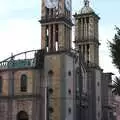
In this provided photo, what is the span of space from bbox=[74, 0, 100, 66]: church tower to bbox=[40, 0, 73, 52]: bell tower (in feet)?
29.9

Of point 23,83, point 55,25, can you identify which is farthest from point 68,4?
point 23,83

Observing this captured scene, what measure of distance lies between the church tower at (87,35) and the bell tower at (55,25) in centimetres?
910

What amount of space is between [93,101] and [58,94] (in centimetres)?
1215

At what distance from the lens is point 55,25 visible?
6150 cm

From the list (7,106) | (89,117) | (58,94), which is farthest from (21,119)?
(89,117)

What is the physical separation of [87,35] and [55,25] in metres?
11.6

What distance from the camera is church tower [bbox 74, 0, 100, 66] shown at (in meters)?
71.3

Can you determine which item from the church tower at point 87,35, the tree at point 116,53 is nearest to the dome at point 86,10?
the church tower at point 87,35

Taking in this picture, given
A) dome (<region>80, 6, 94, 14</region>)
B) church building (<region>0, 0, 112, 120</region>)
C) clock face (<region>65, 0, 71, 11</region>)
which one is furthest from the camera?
dome (<region>80, 6, 94, 14</region>)

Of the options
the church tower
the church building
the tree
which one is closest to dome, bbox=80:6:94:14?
the church tower

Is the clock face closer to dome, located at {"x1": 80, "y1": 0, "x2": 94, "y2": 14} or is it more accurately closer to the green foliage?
dome, located at {"x1": 80, "y1": 0, "x2": 94, "y2": 14}

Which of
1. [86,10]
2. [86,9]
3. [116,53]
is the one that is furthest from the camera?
[86,9]

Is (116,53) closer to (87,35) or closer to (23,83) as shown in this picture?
(23,83)

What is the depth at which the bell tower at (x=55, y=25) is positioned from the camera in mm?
60750
